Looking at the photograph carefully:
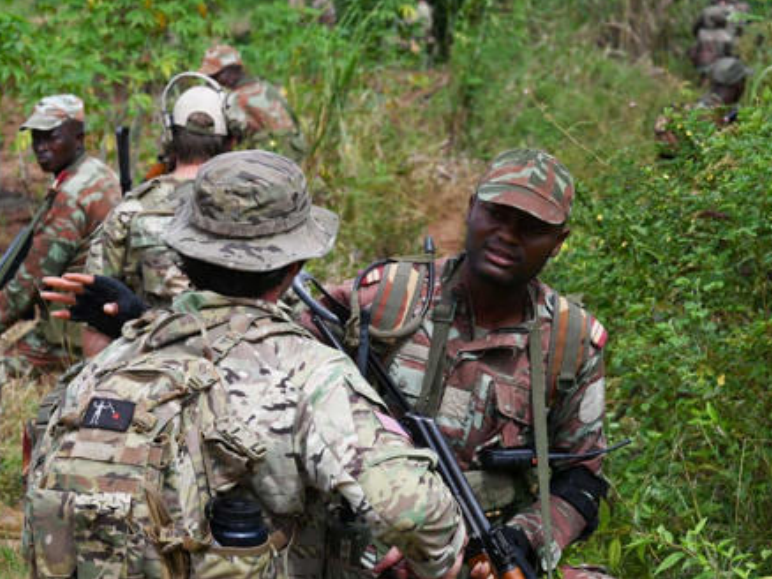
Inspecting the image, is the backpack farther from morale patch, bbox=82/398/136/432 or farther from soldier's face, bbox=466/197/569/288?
soldier's face, bbox=466/197/569/288

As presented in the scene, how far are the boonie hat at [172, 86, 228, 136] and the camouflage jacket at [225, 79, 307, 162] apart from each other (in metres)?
2.50

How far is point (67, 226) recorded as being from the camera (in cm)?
598

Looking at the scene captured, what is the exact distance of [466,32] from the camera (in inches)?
418

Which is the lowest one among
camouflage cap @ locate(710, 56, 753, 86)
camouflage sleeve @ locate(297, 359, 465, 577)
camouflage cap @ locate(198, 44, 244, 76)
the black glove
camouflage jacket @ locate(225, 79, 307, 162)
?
camouflage jacket @ locate(225, 79, 307, 162)

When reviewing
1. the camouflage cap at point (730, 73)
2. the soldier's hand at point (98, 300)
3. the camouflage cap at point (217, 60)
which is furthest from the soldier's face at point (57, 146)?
the camouflage cap at point (730, 73)

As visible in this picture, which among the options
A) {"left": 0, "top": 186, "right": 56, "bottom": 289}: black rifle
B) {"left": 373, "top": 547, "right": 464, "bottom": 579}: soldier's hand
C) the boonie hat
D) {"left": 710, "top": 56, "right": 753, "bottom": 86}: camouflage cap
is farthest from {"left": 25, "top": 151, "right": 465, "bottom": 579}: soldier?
{"left": 710, "top": 56, "right": 753, "bottom": 86}: camouflage cap

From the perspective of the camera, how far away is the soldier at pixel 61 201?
236 inches

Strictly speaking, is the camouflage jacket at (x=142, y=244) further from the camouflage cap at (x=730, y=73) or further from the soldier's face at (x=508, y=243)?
the camouflage cap at (x=730, y=73)

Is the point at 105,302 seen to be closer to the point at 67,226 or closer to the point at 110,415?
the point at 110,415

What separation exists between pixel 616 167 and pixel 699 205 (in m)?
0.94

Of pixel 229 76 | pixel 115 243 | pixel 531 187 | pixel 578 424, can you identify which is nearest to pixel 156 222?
pixel 115 243

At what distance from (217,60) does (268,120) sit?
80cm

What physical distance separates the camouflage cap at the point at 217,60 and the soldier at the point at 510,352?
5800 millimetres

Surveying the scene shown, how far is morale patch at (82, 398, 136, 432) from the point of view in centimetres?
227
